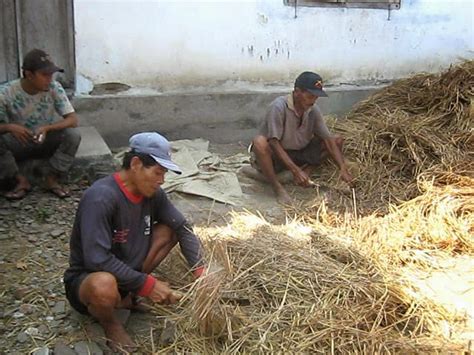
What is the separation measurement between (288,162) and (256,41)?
1798 mm

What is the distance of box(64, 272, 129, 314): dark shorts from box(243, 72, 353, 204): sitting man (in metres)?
2.16

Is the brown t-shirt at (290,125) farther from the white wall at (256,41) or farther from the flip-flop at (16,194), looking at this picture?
the flip-flop at (16,194)

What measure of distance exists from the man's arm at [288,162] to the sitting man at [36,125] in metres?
1.50

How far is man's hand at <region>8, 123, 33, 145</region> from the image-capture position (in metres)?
4.43

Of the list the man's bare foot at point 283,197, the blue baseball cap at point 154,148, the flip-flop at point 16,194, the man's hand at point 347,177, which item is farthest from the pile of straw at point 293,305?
the flip-flop at point 16,194

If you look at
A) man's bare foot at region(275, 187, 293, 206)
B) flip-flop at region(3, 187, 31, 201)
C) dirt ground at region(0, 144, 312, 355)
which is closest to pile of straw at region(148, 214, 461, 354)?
dirt ground at region(0, 144, 312, 355)

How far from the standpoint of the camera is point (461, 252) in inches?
166

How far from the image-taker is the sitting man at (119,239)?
2.87m

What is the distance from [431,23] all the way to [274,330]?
16.8 feet

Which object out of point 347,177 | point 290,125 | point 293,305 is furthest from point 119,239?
point 347,177

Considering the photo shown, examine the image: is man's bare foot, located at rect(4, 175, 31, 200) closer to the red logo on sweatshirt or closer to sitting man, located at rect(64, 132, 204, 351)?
sitting man, located at rect(64, 132, 204, 351)

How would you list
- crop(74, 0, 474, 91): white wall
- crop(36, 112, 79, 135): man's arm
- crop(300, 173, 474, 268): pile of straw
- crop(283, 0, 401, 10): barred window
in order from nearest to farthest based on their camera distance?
crop(300, 173, 474, 268): pile of straw, crop(36, 112, 79, 135): man's arm, crop(74, 0, 474, 91): white wall, crop(283, 0, 401, 10): barred window

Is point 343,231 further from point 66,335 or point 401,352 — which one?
point 66,335

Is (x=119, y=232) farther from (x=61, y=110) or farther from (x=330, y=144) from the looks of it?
(x=330, y=144)
